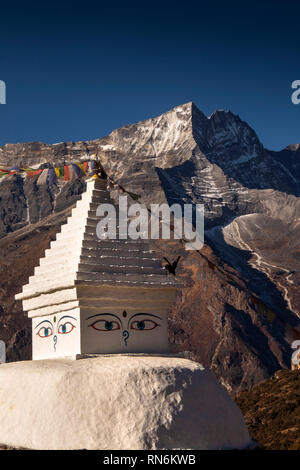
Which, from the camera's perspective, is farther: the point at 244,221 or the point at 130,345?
the point at 244,221

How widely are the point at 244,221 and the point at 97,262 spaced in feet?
416

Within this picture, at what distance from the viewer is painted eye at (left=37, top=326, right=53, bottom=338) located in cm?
1398

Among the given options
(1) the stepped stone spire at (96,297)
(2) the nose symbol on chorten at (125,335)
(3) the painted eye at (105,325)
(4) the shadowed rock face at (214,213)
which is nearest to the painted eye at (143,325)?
(1) the stepped stone spire at (96,297)

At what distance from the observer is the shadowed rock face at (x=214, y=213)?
3676 inches

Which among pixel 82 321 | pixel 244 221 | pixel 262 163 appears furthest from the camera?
pixel 262 163

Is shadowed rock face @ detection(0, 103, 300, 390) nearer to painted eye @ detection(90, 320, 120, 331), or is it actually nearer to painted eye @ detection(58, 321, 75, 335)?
painted eye @ detection(90, 320, 120, 331)

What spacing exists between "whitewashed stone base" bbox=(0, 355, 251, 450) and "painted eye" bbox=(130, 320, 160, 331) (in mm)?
1151

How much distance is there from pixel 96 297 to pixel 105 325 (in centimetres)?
54

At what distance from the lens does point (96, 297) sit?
1334cm

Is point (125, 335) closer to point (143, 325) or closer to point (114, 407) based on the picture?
point (143, 325)
